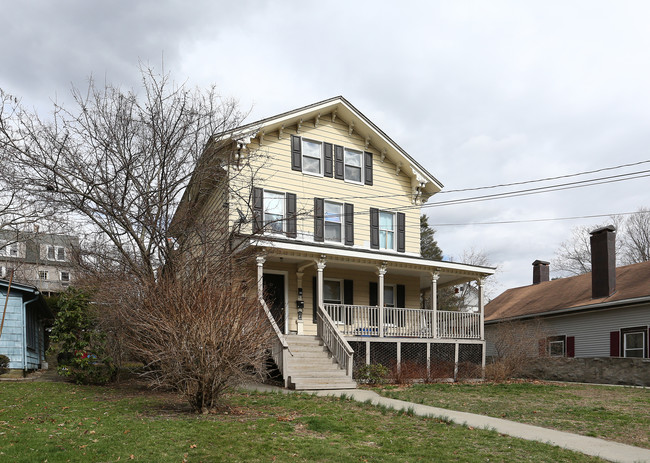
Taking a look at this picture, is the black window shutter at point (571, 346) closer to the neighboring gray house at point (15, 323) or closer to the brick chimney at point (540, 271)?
the brick chimney at point (540, 271)

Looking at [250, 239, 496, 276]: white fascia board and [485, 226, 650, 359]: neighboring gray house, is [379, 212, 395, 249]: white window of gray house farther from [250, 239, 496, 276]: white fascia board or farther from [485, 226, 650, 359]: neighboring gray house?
[485, 226, 650, 359]: neighboring gray house

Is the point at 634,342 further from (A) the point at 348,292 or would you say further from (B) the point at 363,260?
(B) the point at 363,260

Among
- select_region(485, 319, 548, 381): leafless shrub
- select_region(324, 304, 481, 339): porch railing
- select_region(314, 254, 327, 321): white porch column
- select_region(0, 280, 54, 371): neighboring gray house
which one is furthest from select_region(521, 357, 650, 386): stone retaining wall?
select_region(0, 280, 54, 371): neighboring gray house

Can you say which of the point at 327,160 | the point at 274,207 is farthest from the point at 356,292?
the point at 327,160

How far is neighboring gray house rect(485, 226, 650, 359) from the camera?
21.4m

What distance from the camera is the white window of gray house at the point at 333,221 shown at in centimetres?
2042

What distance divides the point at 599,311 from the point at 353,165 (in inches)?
468

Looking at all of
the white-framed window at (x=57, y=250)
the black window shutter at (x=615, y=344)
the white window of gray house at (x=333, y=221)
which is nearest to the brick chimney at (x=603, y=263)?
the black window shutter at (x=615, y=344)

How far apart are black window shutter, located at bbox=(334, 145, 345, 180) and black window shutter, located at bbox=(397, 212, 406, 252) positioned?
9.38 ft

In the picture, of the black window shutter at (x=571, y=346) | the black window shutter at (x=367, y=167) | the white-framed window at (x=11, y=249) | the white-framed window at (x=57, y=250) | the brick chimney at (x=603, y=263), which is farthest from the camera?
the white-framed window at (x=11, y=249)

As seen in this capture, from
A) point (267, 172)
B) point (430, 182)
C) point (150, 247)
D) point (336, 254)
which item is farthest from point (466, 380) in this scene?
point (150, 247)

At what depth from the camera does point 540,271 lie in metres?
32.3

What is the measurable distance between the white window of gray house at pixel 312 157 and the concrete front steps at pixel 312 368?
21.4ft

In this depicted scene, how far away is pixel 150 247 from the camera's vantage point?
14141 millimetres
